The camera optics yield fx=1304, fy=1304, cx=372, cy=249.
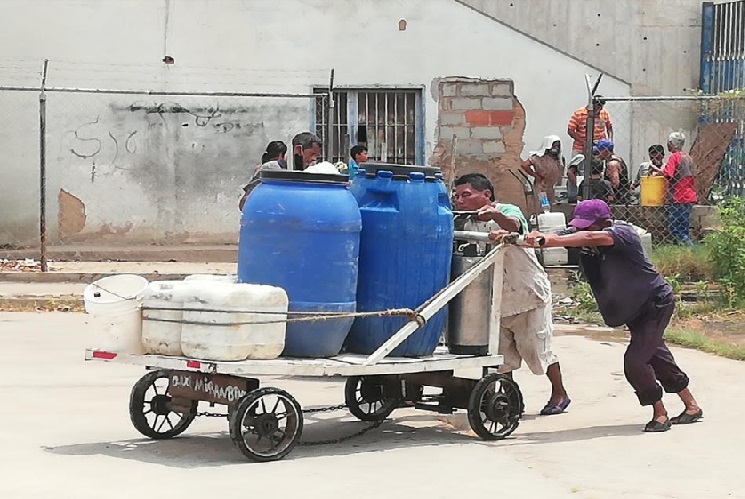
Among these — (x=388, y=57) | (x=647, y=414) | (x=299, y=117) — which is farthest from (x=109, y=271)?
(x=647, y=414)

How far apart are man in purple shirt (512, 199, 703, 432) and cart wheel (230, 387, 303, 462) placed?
2118 mm

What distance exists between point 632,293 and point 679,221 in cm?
700

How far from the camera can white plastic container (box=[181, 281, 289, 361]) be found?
645 cm

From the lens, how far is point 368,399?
7.95 metres

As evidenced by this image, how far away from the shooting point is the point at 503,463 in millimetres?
6789

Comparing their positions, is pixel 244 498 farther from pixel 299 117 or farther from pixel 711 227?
pixel 299 117

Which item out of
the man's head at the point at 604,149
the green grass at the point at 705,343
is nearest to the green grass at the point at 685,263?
the man's head at the point at 604,149

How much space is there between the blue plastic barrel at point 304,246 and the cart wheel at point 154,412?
2.47ft

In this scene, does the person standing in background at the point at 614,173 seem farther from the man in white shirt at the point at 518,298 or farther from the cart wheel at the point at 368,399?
the cart wheel at the point at 368,399

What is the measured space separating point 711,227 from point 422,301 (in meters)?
8.43

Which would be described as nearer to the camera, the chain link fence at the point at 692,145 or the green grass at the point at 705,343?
the green grass at the point at 705,343

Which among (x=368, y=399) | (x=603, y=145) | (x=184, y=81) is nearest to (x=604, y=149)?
(x=603, y=145)

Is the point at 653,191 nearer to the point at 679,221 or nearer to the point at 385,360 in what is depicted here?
the point at 679,221

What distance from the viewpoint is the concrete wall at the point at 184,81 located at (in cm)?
1738
